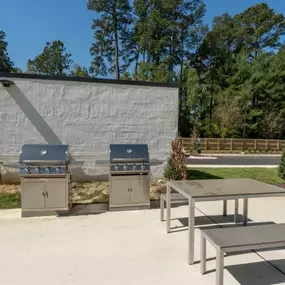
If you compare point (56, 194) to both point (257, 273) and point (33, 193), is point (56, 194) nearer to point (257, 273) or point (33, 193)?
point (33, 193)

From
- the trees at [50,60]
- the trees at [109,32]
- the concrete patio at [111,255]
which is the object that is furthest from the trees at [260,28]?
the concrete patio at [111,255]

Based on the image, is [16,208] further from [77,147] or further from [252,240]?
[252,240]

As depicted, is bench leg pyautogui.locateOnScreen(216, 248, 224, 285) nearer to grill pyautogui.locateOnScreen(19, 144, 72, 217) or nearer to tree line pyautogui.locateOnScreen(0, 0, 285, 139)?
grill pyautogui.locateOnScreen(19, 144, 72, 217)

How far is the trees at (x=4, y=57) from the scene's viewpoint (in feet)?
100

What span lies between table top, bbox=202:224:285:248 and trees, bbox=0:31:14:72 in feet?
109

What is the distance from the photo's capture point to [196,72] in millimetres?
29938

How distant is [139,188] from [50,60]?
31164mm

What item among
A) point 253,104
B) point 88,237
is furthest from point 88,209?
point 253,104

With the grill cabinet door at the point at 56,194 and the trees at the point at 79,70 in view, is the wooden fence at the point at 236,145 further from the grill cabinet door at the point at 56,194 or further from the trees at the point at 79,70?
the grill cabinet door at the point at 56,194

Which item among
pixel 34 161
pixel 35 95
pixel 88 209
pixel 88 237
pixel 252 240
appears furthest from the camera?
pixel 35 95

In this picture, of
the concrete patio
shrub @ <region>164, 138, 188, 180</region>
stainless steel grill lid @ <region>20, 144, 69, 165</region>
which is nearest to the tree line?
shrub @ <region>164, 138, 188, 180</region>

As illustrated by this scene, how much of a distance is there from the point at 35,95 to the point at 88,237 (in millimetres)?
4248

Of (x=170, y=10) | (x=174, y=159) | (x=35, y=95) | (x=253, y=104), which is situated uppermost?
(x=170, y=10)

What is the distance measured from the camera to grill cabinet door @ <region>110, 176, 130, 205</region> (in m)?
4.66
